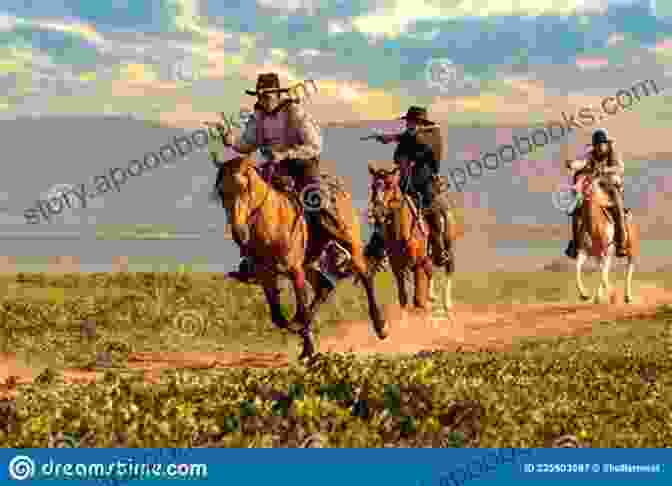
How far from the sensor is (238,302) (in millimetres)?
24156

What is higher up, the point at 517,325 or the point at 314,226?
the point at 314,226

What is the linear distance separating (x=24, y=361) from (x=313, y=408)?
36.6 feet

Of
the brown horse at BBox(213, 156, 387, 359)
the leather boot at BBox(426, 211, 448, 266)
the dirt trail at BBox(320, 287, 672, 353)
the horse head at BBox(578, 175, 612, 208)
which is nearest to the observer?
the brown horse at BBox(213, 156, 387, 359)

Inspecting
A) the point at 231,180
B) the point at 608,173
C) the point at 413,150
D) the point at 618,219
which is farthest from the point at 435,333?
the point at 231,180

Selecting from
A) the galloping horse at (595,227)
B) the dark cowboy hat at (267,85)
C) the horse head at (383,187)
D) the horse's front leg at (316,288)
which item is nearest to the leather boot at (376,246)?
the horse head at (383,187)

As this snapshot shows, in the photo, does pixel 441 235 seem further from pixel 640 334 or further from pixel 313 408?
pixel 313 408

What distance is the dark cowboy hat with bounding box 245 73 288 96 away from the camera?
1469 centimetres

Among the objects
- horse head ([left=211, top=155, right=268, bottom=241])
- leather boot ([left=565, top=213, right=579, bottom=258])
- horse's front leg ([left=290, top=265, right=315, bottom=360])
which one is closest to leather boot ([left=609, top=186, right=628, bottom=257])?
leather boot ([left=565, top=213, right=579, bottom=258])

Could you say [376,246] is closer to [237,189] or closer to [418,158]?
[418,158]

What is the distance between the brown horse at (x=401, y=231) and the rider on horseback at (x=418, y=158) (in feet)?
1.17

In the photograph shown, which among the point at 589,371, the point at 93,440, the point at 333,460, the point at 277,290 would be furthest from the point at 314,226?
the point at 333,460

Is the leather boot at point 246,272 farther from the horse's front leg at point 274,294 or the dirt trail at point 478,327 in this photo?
the dirt trail at point 478,327

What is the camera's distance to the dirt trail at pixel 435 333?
56.5 ft

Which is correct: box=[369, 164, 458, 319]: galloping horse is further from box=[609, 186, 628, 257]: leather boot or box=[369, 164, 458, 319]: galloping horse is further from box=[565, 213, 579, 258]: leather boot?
box=[609, 186, 628, 257]: leather boot
